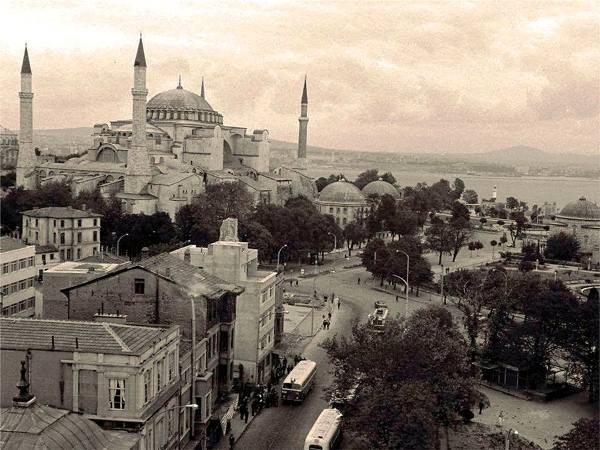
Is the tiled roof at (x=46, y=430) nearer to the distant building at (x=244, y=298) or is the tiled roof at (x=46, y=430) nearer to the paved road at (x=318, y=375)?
the paved road at (x=318, y=375)

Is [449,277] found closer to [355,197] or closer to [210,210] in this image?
[210,210]

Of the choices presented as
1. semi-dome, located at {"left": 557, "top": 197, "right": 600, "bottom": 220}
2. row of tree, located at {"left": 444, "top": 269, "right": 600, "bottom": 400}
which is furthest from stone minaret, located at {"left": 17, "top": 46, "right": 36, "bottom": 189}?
row of tree, located at {"left": 444, "top": 269, "right": 600, "bottom": 400}

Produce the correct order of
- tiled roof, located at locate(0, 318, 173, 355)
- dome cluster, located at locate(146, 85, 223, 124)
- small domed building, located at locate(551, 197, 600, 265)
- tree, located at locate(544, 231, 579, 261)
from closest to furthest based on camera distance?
1. tiled roof, located at locate(0, 318, 173, 355)
2. tree, located at locate(544, 231, 579, 261)
3. small domed building, located at locate(551, 197, 600, 265)
4. dome cluster, located at locate(146, 85, 223, 124)

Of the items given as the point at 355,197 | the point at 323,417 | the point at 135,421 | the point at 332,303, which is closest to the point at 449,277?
the point at 332,303

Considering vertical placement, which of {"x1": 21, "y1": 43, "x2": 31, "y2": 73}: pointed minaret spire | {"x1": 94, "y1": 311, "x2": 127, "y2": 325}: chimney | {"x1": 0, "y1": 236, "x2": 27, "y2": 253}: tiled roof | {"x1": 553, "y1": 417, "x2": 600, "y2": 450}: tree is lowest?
{"x1": 553, "y1": 417, "x2": 600, "y2": 450}: tree

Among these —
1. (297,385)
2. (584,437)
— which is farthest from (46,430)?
(297,385)

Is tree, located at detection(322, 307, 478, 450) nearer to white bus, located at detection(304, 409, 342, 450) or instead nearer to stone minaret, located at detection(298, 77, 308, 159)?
white bus, located at detection(304, 409, 342, 450)
